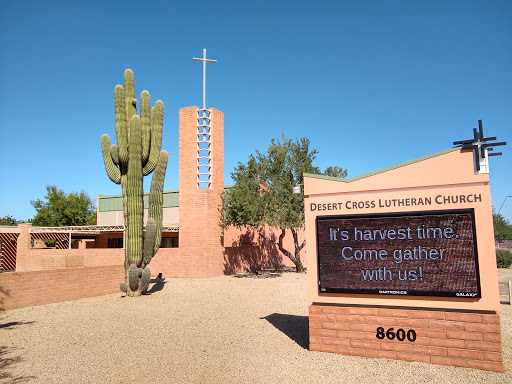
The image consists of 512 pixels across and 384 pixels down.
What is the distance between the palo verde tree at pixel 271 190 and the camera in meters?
21.5

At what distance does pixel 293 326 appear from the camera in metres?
9.64

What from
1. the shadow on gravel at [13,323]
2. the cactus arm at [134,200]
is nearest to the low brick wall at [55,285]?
A: the cactus arm at [134,200]

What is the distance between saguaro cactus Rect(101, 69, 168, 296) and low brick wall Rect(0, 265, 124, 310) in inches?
38.0

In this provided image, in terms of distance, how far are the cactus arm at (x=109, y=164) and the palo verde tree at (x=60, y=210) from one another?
3625 centimetres

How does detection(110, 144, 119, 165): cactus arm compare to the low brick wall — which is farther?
detection(110, 144, 119, 165): cactus arm

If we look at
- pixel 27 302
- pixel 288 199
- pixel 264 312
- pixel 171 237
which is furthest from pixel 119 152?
pixel 171 237

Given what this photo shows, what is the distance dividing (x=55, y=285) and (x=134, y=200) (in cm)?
419

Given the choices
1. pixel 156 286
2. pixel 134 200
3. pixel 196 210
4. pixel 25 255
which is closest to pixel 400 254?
pixel 134 200

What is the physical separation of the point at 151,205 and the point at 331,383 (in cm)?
1225

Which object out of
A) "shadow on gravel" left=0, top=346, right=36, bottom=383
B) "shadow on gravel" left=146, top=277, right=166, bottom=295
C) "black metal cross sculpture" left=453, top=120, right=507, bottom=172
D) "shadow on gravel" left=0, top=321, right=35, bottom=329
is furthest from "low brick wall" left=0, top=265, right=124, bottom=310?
"black metal cross sculpture" left=453, top=120, right=507, bottom=172

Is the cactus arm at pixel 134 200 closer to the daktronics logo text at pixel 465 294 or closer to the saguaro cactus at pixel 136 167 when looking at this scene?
the saguaro cactus at pixel 136 167

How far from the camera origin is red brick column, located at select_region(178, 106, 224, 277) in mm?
22578

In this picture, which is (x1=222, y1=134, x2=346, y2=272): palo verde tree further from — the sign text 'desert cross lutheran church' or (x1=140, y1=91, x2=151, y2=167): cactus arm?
the sign text 'desert cross lutheran church'

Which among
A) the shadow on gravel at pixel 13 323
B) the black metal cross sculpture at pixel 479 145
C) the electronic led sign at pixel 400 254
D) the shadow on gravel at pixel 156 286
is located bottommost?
the shadow on gravel at pixel 156 286
